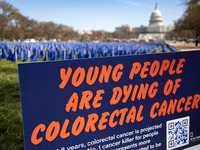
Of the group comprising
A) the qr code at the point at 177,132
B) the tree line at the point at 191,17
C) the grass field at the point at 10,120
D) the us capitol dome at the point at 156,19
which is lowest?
the grass field at the point at 10,120

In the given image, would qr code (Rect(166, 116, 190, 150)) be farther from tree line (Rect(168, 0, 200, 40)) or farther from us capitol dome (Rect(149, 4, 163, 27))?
us capitol dome (Rect(149, 4, 163, 27))

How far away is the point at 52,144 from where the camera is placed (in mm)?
2037

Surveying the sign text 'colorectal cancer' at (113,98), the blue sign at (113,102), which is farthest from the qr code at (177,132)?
the sign text 'colorectal cancer' at (113,98)

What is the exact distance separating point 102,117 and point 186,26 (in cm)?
4597

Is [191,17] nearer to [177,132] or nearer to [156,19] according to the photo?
[177,132]

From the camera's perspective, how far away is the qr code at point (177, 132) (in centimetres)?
275

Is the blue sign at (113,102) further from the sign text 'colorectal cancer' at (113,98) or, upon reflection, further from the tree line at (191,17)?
the tree line at (191,17)

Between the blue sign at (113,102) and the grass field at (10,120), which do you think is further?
the grass field at (10,120)

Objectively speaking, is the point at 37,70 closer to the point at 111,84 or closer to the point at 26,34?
the point at 111,84

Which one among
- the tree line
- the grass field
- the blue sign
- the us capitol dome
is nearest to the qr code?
the blue sign

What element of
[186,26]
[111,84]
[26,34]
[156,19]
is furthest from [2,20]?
[156,19]

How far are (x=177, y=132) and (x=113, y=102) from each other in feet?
3.64

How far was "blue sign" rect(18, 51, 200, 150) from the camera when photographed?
192 centimetres

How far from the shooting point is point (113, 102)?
234 cm
